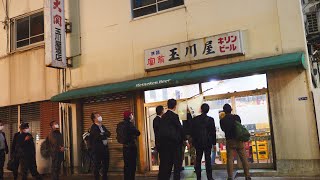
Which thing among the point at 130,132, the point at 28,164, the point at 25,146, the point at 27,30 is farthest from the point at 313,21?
the point at 28,164

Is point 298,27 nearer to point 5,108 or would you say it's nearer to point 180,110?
point 180,110

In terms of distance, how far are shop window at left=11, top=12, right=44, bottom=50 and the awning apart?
3.45 m

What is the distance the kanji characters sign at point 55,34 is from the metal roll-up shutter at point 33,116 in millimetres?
2721

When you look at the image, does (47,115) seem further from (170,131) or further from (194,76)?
(170,131)

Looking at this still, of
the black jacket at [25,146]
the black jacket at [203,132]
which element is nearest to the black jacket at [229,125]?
the black jacket at [203,132]

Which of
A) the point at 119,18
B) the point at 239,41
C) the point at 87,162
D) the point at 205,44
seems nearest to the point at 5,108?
the point at 87,162

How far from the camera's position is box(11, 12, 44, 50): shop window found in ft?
48.2

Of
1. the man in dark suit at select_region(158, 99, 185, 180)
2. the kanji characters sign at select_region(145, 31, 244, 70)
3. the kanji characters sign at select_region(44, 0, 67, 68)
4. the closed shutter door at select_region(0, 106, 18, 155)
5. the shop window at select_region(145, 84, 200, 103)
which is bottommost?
the man in dark suit at select_region(158, 99, 185, 180)

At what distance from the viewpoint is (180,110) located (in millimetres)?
10758

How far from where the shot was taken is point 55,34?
1248cm

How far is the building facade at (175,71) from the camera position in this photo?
9.42 meters

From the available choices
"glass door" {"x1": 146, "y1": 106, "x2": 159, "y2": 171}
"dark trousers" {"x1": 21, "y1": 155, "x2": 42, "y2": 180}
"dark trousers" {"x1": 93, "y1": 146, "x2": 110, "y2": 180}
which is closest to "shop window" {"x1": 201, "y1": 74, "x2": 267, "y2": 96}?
"glass door" {"x1": 146, "y1": 106, "x2": 159, "y2": 171}

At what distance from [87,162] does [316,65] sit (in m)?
8.68

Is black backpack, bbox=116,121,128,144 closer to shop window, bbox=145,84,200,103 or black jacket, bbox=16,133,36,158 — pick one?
shop window, bbox=145,84,200,103
